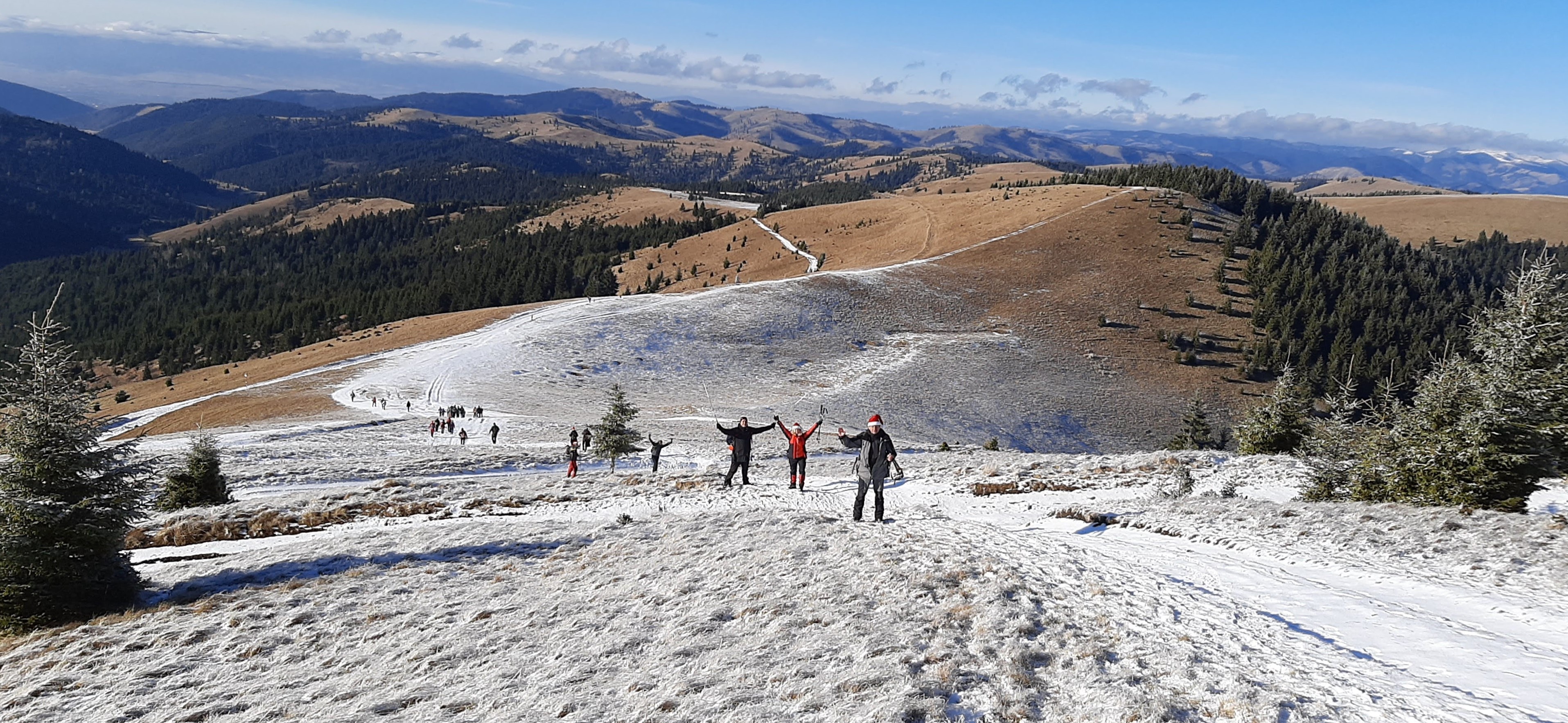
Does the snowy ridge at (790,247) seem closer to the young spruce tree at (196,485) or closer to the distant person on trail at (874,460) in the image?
the young spruce tree at (196,485)

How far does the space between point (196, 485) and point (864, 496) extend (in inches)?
740

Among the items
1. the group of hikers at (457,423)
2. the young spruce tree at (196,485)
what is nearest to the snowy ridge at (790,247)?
the group of hikers at (457,423)

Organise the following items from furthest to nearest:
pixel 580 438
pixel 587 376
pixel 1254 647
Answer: pixel 587 376 < pixel 580 438 < pixel 1254 647

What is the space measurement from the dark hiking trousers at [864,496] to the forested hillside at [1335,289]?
4431 cm

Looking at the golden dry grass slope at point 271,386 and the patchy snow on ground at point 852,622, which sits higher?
the patchy snow on ground at point 852,622

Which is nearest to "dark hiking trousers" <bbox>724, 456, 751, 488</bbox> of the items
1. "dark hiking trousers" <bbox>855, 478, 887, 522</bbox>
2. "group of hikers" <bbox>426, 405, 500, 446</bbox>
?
"dark hiking trousers" <bbox>855, 478, 887, 522</bbox>

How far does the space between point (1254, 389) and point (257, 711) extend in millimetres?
60481

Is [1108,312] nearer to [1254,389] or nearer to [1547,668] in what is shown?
[1254,389]

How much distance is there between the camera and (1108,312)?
6309 cm

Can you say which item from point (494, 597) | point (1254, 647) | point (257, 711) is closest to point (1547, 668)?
point (1254, 647)

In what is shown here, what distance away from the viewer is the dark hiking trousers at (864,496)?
14.9m

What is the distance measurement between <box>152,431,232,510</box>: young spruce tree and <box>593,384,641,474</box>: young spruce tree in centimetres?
1092

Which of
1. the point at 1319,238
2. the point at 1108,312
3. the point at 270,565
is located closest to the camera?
the point at 270,565

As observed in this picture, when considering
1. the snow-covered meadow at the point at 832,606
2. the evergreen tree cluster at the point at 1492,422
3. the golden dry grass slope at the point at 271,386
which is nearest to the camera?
the snow-covered meadow at the point at 832,606
